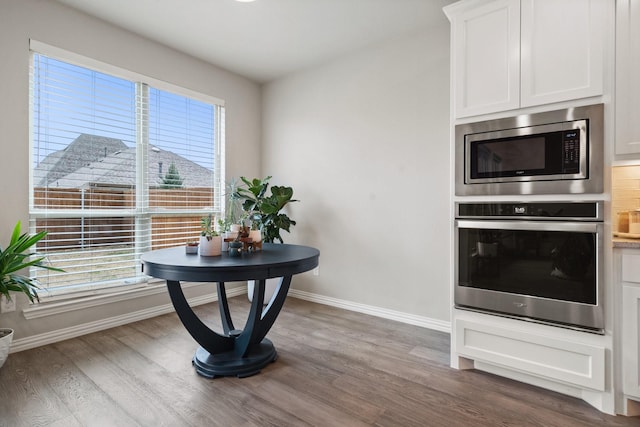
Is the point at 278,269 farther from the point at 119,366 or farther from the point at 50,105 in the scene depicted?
the point at 50,105

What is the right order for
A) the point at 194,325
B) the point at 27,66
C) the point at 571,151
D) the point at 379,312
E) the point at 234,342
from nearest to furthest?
the point at 571,151, the point at 194,325, the point at 234,342, the point at 27,66, the point at 379,312

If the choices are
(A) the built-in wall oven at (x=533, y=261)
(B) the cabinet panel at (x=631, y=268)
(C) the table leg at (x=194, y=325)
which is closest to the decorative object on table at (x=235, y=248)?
(C) the table leg at (x=194, y=325)

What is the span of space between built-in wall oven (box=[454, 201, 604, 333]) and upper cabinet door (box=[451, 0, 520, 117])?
0.66 meters

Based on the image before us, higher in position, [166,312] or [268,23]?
[268,23]

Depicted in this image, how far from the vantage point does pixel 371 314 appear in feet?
11.1

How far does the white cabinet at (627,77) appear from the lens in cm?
172

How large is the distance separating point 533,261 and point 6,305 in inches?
144

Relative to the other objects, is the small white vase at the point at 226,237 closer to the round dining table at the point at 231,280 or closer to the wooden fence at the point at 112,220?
the round dining table at the point at 231,280

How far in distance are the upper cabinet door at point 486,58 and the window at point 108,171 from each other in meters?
2.76

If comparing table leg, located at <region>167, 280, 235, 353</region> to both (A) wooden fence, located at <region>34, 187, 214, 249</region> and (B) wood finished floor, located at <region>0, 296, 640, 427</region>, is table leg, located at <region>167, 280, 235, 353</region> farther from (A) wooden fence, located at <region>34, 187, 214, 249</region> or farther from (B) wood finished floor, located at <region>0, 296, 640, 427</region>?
(A) wooden fence, located at <region>34, 187, 214, 249</region>

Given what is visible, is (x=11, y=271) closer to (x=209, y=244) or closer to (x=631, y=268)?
(x=209, y=244)

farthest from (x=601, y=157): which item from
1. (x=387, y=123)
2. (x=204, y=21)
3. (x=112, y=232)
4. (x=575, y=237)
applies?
(x=112, y=232)

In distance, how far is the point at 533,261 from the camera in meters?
1.99

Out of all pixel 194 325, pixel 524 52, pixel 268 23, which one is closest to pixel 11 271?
pixel 194 325
